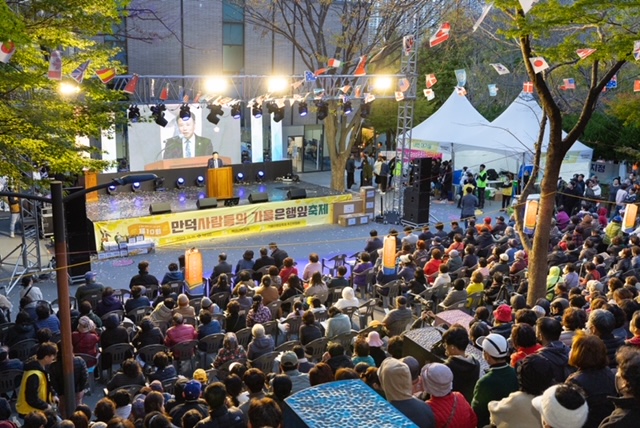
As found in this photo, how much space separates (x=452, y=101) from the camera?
26234 mm

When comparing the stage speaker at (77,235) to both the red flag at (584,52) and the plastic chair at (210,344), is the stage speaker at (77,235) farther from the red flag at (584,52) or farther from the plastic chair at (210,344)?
the red flag at (584,52)

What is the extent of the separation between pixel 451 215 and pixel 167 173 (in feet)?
36.2

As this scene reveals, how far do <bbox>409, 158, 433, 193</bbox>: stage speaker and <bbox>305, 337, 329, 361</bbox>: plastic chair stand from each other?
12.6 m

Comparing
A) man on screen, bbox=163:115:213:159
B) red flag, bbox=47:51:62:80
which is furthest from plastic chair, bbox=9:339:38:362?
man on screen, bbox=163:115:213:159

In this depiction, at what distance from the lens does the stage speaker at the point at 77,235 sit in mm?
15680

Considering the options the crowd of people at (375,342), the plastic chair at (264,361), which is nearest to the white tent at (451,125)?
the crowd of people at (375,342)

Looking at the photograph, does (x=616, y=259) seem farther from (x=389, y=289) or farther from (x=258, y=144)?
(x=258, y=144)

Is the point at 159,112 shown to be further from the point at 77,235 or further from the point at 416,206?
the point at 416,206

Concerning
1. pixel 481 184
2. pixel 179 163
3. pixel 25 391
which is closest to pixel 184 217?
pixel 179 163

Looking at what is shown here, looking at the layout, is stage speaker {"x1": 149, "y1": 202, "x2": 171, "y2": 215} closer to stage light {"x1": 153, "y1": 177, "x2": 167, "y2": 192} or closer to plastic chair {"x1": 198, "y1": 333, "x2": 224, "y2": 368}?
stage light {"x1": 153, "y1": 177, "x2": 167, "y2": 192}

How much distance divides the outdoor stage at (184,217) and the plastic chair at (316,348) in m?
9.89

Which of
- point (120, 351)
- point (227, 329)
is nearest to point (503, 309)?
point (227, 329)

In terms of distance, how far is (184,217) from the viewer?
63.5ft

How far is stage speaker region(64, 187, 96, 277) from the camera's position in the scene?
15.7 m
